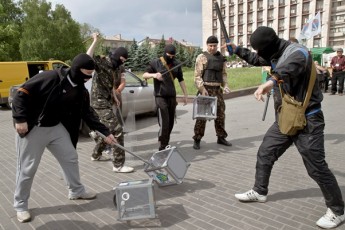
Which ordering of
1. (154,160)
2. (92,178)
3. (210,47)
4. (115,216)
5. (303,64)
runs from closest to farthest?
(303,64) → (115,216) → (154,160) → (92,178) → (210,47)

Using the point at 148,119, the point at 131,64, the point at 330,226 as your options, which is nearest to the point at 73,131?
the point at 330,226

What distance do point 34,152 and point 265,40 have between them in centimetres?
257

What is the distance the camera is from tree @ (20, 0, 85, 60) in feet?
130

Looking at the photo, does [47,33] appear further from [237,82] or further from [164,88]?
[164,88]

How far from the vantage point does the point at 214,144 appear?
6074 mm

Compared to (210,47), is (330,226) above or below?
below

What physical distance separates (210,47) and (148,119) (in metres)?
4.45

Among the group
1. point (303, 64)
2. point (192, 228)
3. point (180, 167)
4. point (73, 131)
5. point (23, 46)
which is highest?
point (23, 46)

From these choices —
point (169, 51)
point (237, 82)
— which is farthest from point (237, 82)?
point (169, 51)

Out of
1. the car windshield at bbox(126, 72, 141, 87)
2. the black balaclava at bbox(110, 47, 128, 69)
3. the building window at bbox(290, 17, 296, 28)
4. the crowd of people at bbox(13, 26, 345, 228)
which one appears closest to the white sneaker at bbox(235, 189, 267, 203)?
the crowd of people at bbox(13, 26, 345, 228)

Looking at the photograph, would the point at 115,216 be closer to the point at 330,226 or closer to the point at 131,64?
the point at 330,226

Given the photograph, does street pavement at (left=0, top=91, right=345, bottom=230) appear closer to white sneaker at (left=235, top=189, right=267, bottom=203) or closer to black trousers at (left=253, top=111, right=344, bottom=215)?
white sneaker at (left=235, top=189, right=267, bottom=203)

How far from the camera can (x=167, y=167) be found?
11.7 ft

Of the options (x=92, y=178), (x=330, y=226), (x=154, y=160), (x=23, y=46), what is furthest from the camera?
(x=23, y=46)
